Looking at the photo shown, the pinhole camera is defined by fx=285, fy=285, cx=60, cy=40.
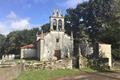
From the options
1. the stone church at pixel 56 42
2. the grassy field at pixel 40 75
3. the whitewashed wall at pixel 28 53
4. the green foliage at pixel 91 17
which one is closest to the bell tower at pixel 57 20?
the stone church at pixel 56 42

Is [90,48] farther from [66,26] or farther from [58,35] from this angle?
[66,26]

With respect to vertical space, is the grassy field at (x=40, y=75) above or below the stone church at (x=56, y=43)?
below

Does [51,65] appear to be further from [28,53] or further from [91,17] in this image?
[91,17]

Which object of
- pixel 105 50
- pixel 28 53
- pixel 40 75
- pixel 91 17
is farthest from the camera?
pixel 91 17

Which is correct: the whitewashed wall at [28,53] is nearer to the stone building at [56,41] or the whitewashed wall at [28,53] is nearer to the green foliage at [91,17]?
the stone building at [56,41]

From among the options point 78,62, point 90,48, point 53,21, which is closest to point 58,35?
point 53,21

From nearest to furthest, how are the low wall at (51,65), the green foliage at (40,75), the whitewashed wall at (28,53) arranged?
the green foliage at (40,75), the low wall at (51,65), the whitewashed wall at (28,53)

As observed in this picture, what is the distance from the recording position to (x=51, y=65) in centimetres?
4375

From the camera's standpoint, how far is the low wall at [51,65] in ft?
137

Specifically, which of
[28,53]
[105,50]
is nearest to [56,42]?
→ [28,53]

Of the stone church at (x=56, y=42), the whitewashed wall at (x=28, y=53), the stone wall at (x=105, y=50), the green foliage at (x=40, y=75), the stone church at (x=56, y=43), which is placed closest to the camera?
the green foliage at (x=40, y=75)

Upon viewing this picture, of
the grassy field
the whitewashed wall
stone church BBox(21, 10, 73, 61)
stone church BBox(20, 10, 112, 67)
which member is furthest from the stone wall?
the grassy field

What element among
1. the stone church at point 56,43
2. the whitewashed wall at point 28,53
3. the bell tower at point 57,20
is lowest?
the whitewashed wall at point 28,53

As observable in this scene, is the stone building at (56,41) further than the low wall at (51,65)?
Yes
